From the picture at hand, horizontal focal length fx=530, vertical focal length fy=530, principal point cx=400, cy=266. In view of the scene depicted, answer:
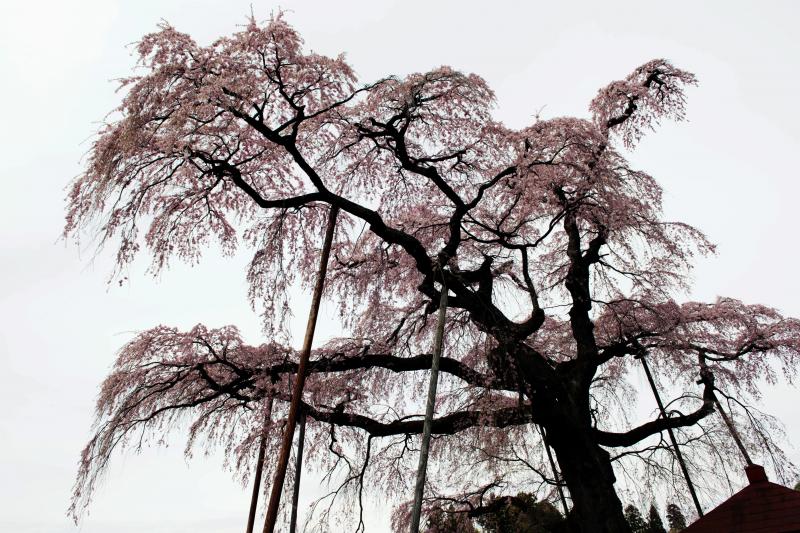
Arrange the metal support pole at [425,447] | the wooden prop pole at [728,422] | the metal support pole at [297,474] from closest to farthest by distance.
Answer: the metal support pole at [425,447]
the metal support pole at [297,474]
the wooden prop pole at [728,422]

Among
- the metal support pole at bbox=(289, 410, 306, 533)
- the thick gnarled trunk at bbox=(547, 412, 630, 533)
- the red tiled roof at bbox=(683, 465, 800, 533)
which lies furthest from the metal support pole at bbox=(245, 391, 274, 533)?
the red tiled roof at bbox=(683, 465, 800, 533)

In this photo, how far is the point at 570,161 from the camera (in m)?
10.3

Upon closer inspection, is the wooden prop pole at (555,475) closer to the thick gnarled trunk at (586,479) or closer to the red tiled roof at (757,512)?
the thick gnarled trunk at (586,479)

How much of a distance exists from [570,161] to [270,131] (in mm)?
5720

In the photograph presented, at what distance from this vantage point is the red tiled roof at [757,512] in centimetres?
776

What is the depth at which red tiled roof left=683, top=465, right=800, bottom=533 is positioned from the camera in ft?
25.5

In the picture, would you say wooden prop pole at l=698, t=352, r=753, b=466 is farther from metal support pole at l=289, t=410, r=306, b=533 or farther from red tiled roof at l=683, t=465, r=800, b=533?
metal support pole at l=289, t=410, r=306, b=533

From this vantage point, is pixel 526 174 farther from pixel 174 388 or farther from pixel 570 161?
pixel 174 388

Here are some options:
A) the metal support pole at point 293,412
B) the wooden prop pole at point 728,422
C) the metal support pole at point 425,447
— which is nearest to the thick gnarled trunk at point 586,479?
the wooden prop pole at point 728,422

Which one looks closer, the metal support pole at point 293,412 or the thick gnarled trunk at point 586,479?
the metal support pole at point 293,412

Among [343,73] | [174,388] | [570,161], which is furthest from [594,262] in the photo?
[174,388]

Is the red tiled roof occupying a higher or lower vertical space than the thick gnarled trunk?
lower

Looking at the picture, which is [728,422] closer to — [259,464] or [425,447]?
[425,447]

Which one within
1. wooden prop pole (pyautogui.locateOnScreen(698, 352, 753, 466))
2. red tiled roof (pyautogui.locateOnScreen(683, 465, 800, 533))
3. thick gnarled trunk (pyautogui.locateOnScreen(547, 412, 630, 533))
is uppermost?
wooden prop pole (pyautogui.locateOnScreen(698, 352, 753, 466))
